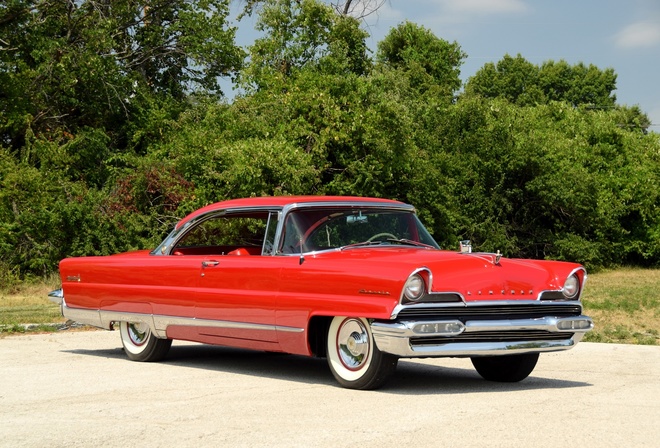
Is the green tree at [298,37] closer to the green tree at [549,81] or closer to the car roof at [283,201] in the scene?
the car roof at [283,201]

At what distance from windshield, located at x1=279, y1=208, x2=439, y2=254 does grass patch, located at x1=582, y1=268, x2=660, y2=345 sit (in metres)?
5.40

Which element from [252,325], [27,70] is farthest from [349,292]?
[27,70]

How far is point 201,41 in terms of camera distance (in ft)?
109

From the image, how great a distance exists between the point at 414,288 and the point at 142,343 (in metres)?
4.06

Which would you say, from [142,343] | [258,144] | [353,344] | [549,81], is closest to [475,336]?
[353,344]

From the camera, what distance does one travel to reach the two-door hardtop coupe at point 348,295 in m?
7.86

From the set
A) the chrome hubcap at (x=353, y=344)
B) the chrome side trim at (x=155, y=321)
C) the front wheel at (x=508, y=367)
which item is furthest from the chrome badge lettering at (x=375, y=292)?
the front wheel at (x=508, y=367)

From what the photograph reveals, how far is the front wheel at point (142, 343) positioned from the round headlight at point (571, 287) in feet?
13.8

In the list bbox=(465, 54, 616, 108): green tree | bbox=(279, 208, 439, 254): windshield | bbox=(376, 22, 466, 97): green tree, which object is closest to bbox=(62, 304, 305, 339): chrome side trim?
bbox=(279, 208, 439, 254): windshield

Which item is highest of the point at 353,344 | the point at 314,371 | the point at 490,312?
the point at 490,312

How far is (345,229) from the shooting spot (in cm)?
936

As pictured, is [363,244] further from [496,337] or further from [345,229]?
[496,337]

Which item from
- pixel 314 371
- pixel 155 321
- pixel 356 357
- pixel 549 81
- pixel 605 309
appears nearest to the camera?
pixel 356 357

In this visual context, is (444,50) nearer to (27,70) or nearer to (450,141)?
(450,141)
